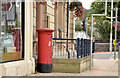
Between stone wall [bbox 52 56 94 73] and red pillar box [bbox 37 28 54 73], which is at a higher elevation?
red pillar box [bbox 37 28 54 73]

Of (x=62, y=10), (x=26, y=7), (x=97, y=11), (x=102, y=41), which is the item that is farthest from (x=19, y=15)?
(x=97, y=11)

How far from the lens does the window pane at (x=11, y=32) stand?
8570mm

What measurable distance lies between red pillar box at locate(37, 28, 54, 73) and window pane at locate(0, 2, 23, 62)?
812 mm

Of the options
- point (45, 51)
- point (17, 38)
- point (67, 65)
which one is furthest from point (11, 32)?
point (67, 65)

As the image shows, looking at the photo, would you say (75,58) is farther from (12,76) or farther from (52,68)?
(12,76)

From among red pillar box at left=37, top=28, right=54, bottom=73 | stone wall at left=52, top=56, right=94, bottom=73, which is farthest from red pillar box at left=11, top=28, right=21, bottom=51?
stone wall at left=52, top=56, right=94, bottom=73

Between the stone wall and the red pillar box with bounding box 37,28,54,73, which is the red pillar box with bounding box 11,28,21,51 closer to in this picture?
the red pillar box with bounding box 37,28,54,73

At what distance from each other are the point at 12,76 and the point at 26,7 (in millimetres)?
2961

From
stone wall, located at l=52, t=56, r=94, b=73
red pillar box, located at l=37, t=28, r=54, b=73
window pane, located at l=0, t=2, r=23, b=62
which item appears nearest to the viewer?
window pane, located at l=0, t=2, r=23, b=62

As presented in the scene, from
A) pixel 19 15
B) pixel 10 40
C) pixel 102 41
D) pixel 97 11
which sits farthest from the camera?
pixel 97 11

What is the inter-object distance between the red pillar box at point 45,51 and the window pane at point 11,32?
2.66 feet

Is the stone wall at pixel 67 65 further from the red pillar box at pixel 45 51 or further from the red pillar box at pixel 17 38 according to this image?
the red pillar box at pixel 17 38

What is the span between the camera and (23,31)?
9906 millimetres

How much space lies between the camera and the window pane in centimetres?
857
